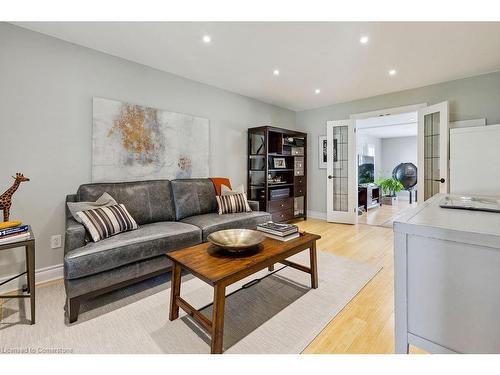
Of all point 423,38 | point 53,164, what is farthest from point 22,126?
point 423,38

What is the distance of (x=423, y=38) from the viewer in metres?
2.45

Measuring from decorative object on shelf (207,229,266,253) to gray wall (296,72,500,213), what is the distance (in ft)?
12.0

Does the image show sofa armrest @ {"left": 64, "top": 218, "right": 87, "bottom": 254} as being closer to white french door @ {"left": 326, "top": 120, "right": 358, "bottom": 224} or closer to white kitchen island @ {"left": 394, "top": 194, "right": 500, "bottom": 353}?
white kitchen island @ {"left": 394, "top": 194, "right": 500, "bottom": 353}

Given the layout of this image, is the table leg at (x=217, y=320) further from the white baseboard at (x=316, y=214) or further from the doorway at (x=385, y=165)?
the doorway at (x=385, y=165)

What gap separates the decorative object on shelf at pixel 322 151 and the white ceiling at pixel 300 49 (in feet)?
4.77

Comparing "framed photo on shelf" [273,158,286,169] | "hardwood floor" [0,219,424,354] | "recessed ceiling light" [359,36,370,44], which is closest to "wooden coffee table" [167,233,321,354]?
"hardwood floor" [0,219,424,354]

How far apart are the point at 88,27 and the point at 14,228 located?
6.19 feet

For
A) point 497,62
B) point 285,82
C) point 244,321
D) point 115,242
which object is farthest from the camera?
point 285,82

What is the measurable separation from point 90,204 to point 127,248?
66 centimetres

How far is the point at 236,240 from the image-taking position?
71.7 inches

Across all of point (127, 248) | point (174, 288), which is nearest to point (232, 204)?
point (127, 248)

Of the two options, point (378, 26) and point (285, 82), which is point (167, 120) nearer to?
point (285, 82)

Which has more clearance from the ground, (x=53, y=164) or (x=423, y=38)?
(x=423, y=38)
